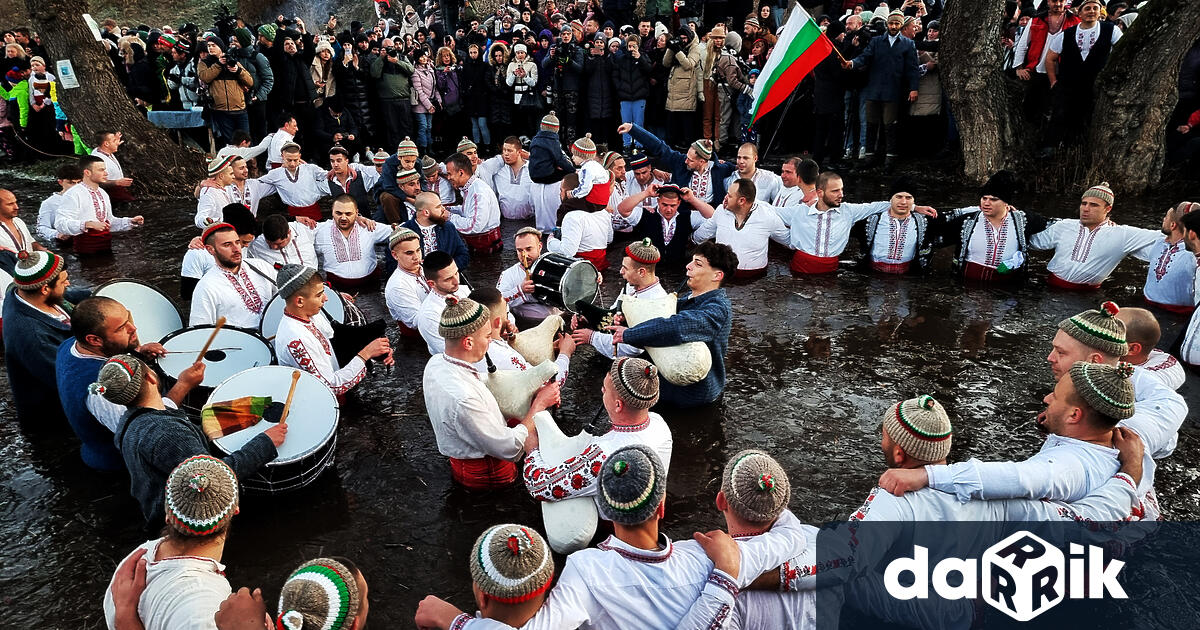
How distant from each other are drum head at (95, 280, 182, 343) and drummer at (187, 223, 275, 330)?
15cm

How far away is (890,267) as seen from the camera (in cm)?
865

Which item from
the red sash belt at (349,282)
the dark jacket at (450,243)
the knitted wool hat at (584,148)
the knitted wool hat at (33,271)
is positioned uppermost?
the knitted wool hat at (33,271)

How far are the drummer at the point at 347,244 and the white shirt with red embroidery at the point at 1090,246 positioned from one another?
6628 millimetres

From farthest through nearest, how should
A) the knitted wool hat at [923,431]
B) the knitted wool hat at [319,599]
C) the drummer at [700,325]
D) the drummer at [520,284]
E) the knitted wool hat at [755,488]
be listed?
1. the drummer at [520,284]
2. the drummer at [700,325]
3. the knitted wool hat at [923,431]
4. the knitted wool hat at [755,488]
5. the knitted wool hat at [319,599]

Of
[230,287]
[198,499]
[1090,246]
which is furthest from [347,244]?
[1090,246]

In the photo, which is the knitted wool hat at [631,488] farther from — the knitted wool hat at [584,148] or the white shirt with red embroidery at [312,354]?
the knitted wool hat at [584,148]

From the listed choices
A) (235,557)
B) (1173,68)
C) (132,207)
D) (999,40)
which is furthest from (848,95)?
(235,557)

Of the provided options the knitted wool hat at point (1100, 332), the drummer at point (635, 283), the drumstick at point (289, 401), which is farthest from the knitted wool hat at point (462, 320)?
the knitted wool hat at point (1100, 332)

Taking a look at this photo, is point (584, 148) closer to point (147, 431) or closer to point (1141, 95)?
point (147, 431)

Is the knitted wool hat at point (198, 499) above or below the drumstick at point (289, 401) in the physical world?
above

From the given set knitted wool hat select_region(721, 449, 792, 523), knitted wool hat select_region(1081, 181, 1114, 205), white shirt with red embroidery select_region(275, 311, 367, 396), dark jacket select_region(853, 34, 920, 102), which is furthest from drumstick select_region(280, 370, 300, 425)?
dark jacket select_region(853, 34, 920, 102)

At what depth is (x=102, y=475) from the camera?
5059 millimetres

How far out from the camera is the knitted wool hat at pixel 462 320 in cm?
420

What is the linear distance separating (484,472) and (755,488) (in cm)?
217
